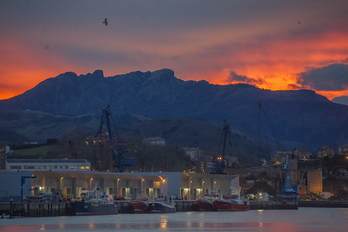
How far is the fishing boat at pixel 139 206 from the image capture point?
96438 millimetres

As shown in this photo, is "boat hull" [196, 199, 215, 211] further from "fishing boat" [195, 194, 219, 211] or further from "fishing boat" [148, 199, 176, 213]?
"fishing boat" [148, 199, 176, 213]

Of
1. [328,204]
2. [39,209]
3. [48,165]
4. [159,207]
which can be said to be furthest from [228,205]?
[48,165]

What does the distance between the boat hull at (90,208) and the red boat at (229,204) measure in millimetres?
24468

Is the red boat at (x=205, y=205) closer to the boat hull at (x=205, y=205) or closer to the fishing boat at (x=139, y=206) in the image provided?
the boat hull at (x=205, y=205)

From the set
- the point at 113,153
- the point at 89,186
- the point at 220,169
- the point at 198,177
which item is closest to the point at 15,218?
the point at 89,186

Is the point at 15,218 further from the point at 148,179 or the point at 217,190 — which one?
the point at 217,190

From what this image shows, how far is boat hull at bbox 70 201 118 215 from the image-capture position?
86.4 m

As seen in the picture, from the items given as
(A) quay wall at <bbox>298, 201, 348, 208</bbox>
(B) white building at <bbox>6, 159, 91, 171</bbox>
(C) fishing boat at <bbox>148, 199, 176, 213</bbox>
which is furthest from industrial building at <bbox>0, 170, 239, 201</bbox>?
(B) white building at <bbox>6, 159, 91, 171</bbox>

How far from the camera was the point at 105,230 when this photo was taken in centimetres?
6344

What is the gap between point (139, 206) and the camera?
9644 centimetres

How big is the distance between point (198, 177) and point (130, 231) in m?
62.3

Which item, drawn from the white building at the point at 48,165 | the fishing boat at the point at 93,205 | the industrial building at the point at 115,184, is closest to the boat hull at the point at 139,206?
the fishing boat at the point at 93,205

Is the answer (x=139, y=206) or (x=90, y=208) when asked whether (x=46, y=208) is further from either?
(x=139, y=206)

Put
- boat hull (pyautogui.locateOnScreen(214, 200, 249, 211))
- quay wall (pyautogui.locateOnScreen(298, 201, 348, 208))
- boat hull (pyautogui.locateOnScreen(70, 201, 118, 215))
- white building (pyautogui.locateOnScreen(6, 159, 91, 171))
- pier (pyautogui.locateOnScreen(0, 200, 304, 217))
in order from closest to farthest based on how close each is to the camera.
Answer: pier (pyautogui.locateOnScreen(0, 200, 304, 217)), boat hull (pyautogui.locateOnScreen(70, 201, 118, 215)), boat hull (pyautogui.locateOnScreen(214, 200, 249, 211)), white building (pyautogui.locateOnScreen(6, 159, 91, 171)), quay wall (pyautogui.locateOnScreen(298, 201, 348, 208))
